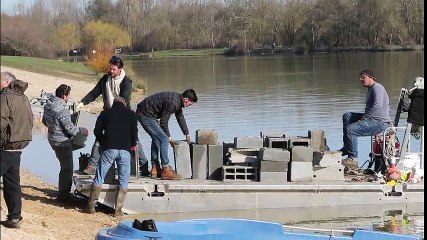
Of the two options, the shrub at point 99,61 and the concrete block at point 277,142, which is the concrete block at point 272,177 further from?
the shrub at point 99,61

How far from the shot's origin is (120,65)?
38.5 feet

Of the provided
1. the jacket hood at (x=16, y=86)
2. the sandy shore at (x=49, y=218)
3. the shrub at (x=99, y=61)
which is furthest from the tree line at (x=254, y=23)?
the jacket hood at (x=16, y=86)

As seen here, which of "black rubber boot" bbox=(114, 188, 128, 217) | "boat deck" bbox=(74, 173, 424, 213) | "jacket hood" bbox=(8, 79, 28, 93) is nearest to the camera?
"jacket hood" bbox=(8, 79, 28, 93)

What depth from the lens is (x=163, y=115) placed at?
11945 mm

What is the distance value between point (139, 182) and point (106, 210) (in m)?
0.60

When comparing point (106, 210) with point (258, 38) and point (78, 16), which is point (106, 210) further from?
point (258, 38)

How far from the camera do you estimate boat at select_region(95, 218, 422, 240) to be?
8656 mm

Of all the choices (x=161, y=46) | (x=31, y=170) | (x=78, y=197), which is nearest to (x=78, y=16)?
(x=161, y=46)

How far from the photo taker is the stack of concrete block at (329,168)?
12141 millimetres

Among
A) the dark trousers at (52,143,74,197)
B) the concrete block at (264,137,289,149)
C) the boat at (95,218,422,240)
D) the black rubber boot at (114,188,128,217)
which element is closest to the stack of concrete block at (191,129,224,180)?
the concrete block at (264,137,289,149)

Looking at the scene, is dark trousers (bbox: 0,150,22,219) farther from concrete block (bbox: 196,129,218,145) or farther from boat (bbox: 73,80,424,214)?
concrete block (bbox: 196,129,218,145)

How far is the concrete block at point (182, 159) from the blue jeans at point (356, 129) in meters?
2.47

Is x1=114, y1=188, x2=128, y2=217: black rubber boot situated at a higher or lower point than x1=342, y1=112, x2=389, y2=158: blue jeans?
lower

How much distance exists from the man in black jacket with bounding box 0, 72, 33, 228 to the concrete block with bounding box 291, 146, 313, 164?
4.10 metres
